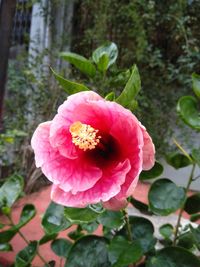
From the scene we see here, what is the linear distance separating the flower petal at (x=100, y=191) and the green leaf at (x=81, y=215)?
7 centimetres

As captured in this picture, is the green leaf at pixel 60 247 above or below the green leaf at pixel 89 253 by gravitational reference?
below

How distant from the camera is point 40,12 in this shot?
3.15 metres

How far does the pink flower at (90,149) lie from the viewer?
419 mm

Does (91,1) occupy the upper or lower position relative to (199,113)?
upper

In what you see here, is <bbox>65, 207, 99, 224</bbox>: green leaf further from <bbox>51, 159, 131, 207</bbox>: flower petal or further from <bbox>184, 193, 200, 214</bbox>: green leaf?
<bbox>184, 193, 200, 214</bbox>: green leaf

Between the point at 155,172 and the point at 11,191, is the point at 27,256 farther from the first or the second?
the point at 155,172

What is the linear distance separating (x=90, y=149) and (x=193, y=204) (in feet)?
1.04

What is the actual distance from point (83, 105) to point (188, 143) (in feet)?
7.91

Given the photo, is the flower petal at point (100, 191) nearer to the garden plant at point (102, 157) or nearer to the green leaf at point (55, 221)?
the garden plant at point (102, 157)

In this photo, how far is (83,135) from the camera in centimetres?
43

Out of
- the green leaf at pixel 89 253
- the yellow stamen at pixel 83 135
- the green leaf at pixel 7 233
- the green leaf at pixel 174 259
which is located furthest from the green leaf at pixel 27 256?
the yellow stamen at pixel 83 135

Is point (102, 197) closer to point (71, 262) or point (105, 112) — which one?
point (105, 112)

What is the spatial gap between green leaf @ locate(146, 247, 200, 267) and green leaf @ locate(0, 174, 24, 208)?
1.09 feet

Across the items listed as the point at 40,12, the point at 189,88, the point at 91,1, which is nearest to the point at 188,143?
the point at 189,88
